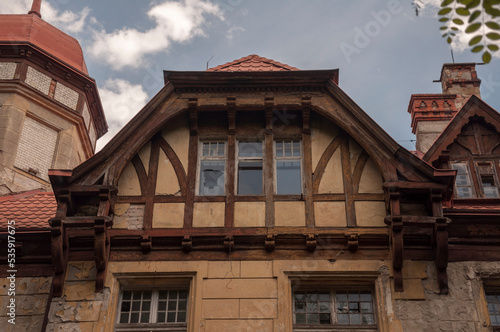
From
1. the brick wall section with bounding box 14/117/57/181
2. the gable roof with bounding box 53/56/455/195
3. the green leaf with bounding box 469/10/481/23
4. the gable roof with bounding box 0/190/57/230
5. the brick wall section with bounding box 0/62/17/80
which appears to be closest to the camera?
the green leaf with bounding box 469/10/481/23

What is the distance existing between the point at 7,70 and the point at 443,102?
11237mm

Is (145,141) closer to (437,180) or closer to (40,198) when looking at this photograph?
(40,198)

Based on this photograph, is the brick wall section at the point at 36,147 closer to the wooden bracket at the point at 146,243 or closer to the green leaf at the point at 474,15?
the wooden bracket at the point at 146,243

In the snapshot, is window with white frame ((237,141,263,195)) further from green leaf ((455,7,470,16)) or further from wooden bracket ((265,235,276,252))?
green leaf ((455,7,470,16))

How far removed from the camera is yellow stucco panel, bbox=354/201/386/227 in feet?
32.8

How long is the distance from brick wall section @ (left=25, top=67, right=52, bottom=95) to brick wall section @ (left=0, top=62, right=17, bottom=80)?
0.37 meters

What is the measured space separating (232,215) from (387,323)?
2953 millimetres

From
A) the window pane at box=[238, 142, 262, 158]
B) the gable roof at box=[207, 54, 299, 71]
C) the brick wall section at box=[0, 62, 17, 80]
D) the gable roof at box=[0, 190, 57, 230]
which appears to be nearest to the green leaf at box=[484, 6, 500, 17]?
the window pane at box=[238, 142, 262, 158]

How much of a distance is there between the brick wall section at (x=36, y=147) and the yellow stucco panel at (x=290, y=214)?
767cm

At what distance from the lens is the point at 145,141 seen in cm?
1072

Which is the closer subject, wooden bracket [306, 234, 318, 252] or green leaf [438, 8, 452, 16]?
green leaf [438, 8, 452, 16]

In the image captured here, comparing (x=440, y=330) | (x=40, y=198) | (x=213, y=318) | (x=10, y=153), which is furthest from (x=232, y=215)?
(x=10, y=153)

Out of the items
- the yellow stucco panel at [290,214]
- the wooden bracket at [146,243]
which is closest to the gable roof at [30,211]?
the wooden bracket at [146,243]

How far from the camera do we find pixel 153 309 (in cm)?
977
